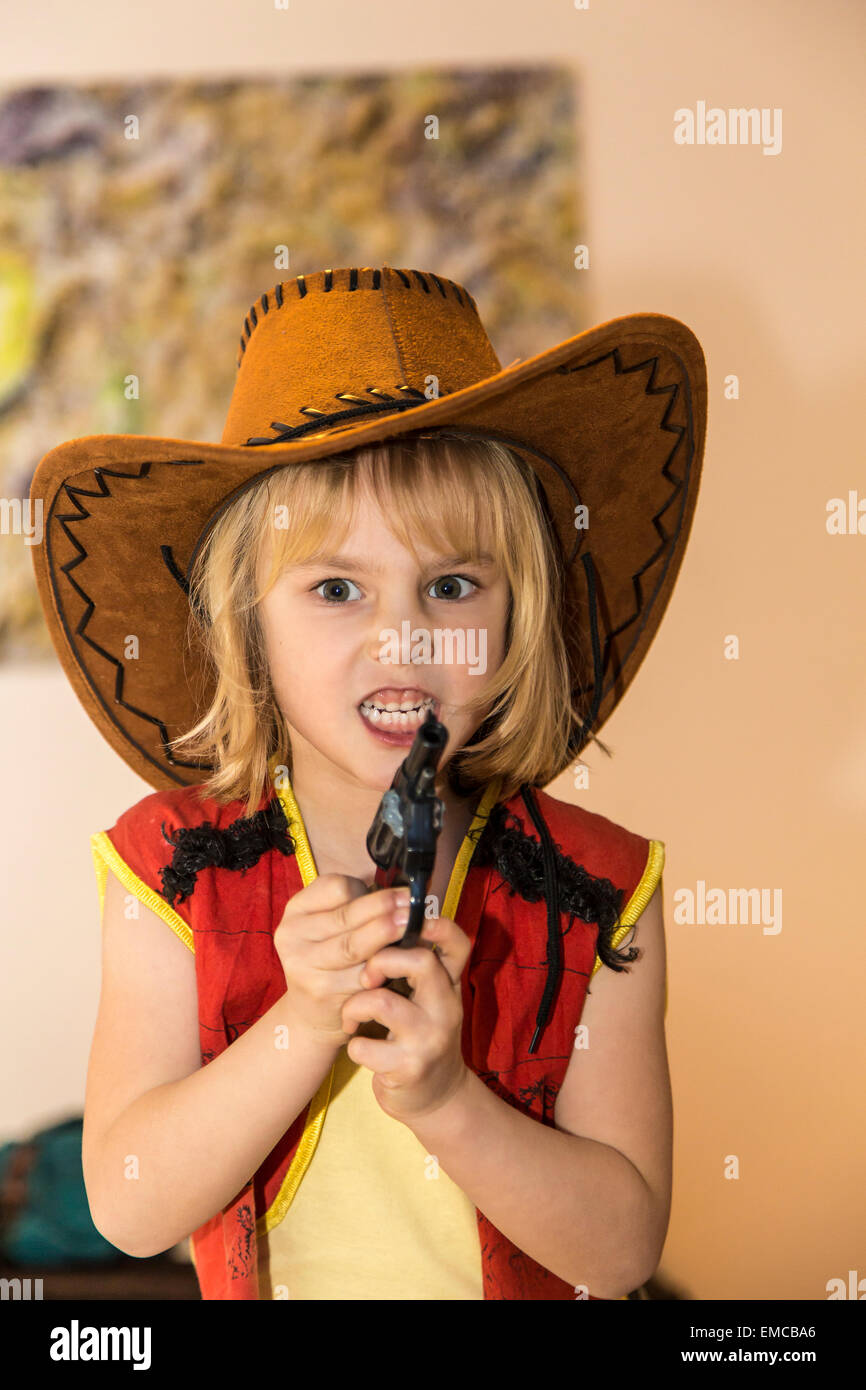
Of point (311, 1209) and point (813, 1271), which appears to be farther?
point (813, 1271)

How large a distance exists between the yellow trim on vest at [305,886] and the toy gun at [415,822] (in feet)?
0.89

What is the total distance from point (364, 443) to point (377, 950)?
365 mm

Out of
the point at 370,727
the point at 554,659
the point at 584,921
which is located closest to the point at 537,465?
the point at 554,659

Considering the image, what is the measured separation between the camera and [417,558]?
0.82 metres

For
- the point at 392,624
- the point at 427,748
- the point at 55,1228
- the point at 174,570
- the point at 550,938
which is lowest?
the point at 55,1228

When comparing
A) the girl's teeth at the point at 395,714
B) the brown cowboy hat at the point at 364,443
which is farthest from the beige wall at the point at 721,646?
the girl's teeth at the point at 395,714

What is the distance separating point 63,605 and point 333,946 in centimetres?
47

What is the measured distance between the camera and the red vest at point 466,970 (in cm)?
90

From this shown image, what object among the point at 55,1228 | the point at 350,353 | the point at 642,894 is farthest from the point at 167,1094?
the point at 55,1228

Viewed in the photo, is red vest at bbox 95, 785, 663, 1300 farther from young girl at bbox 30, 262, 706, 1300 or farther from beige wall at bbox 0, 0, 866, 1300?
beige wall at bbox 0, 0, 866, 1300

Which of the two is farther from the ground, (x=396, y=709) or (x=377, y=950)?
(x=396, y=709)

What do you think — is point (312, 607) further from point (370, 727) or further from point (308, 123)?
point (308, 123)

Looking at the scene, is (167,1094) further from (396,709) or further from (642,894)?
(642,894)

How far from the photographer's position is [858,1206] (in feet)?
5.61
